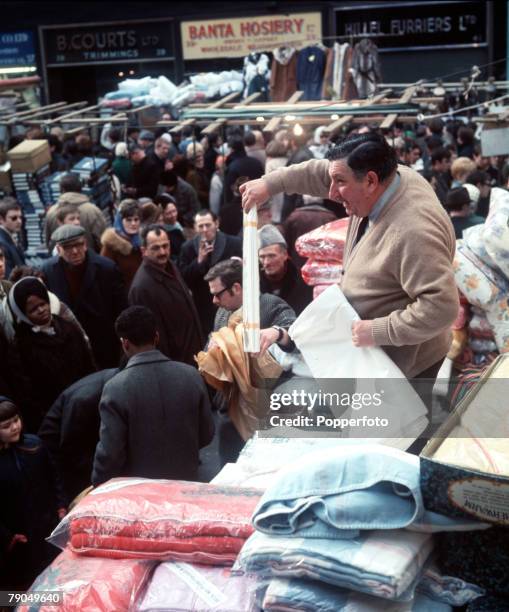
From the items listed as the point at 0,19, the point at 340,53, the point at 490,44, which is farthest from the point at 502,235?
the point at 0,19

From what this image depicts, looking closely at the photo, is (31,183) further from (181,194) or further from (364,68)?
(364,68)

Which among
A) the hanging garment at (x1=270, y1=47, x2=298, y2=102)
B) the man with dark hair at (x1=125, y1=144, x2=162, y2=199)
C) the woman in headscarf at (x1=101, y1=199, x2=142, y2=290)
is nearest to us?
the woman in headscarf at (x1=101, y1=199, x2=142, y2=290)

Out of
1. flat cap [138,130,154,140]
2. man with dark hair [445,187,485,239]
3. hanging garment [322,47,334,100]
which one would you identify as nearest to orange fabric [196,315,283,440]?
man with dark hair [445,187,485,239]

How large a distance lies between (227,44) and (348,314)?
1595cm

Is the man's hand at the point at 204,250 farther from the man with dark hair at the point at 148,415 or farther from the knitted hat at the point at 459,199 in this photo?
the man with dark hair at the point at 148,415

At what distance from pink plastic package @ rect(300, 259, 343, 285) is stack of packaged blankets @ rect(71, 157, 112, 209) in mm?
4830

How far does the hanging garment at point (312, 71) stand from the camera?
12.9 metres

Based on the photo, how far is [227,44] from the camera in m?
17.8

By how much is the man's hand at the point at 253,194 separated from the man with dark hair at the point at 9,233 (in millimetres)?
3709

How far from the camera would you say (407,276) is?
2.55m

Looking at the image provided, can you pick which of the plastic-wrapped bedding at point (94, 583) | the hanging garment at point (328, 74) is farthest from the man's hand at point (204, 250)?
the hanging garment at point (328, 74)

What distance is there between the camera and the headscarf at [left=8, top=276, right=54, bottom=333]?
4.57m

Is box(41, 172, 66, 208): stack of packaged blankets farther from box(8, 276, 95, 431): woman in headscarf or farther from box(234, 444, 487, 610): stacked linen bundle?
box(234, 444, 487, 610): stacked linen bundle

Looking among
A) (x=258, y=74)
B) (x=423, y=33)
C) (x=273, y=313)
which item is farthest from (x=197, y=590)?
(x=423, y=33)
